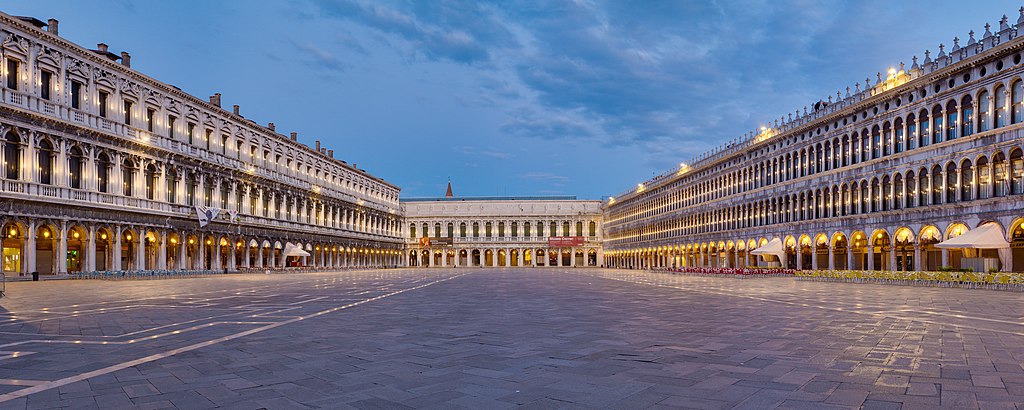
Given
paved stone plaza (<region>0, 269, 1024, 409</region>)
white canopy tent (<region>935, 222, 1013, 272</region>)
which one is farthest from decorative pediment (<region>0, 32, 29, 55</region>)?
white canopy tent (<region>935, 222, 1013, 272</region>)

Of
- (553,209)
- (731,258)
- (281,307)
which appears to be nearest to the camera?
(281,307)

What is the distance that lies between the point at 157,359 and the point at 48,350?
2.02 metres

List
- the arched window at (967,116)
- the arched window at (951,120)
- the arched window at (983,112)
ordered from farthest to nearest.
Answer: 1. the arched window at (951,120)
2. the arched window at (967,116)
3. the arched window at (983,112)

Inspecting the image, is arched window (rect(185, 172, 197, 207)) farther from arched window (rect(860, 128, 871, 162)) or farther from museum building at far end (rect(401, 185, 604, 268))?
museum building at far end (rect(401, 185, 604, 268))

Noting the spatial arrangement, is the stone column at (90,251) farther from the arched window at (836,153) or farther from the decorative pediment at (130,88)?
the arched window at (836,153)

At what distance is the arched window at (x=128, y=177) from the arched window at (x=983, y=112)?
1871 inches

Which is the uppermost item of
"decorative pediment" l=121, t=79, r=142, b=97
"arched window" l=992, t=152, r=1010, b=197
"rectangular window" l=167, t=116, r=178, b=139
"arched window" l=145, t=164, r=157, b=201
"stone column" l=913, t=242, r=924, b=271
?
"decorative pediment" l=121, t=79, r=142, b=97

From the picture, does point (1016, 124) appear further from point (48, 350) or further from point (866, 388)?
point (48, 350)

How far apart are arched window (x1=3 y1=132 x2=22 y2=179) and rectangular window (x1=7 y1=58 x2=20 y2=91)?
2.47 meters

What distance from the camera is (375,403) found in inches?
229

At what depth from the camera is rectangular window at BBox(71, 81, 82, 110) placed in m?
36.4

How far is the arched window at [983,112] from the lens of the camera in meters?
30.9

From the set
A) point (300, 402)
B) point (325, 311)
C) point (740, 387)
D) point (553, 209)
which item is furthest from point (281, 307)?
point (553, 209)

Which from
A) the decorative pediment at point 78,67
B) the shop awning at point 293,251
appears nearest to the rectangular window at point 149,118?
the decorative pediment at point 78,67
